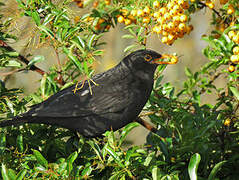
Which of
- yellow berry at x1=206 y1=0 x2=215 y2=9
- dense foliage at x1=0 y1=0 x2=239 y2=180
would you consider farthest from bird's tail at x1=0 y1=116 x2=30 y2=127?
yellow berry at x1=206 y1=0 x2=215 y2=9

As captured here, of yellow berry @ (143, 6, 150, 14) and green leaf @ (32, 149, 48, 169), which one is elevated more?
yellow berry @ (143, 6, 150, 14)

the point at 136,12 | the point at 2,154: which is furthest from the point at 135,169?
the point at 136,12

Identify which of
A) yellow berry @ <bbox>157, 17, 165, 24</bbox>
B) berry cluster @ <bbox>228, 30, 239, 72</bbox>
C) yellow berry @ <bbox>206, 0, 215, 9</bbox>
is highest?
yellow berry @ <bbox>206, 0, 215, 9</bbox>

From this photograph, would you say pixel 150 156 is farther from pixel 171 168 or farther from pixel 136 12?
pixel 136 12

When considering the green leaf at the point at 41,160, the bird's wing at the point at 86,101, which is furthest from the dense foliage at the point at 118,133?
the bird's wing at the point at 86,101

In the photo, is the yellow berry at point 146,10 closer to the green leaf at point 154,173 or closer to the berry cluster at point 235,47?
the berry cluster at point 235,47

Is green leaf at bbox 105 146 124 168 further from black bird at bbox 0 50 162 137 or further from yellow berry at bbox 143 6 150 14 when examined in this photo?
yellow berry at bbox 143 6 150 14
